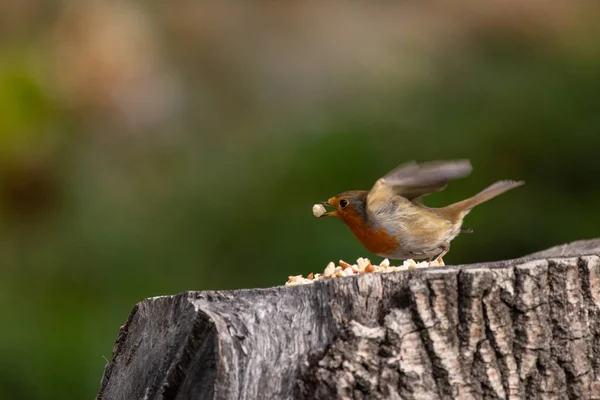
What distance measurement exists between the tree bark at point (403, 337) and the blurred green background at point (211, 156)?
3834 millimetres

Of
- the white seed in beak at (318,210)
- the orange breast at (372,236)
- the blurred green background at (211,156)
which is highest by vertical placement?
the blurred green background at (211,156)

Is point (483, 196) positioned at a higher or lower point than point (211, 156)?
lower

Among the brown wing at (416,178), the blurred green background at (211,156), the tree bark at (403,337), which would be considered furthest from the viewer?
the blurred green background at (211,156)

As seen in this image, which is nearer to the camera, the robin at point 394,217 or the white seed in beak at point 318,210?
the robin at point 394,217

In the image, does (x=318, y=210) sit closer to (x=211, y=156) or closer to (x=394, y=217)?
(x=394, y=217)

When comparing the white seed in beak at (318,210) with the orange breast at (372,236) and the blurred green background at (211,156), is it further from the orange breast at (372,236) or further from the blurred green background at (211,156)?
the blurred green background at (211,156)

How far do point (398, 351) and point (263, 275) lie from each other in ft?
15.8

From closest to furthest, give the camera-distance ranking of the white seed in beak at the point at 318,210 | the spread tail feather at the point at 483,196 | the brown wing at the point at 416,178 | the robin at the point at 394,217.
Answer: the brown wing at the point at 416,178 < the robin at the point at 394,217 < the white seed in beak at the point at 318,210 < the spread tail feather at the point at 483,196

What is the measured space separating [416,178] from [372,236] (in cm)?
40

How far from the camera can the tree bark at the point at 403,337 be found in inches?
95.1

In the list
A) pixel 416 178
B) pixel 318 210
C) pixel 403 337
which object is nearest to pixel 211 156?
pixel 318 210

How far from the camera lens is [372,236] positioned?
374 cm

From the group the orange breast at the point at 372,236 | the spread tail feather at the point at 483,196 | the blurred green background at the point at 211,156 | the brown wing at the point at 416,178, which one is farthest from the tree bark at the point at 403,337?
the blurred green background at the point at 211,156

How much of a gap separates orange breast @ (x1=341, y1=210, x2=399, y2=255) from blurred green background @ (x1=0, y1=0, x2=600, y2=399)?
9.84ft
